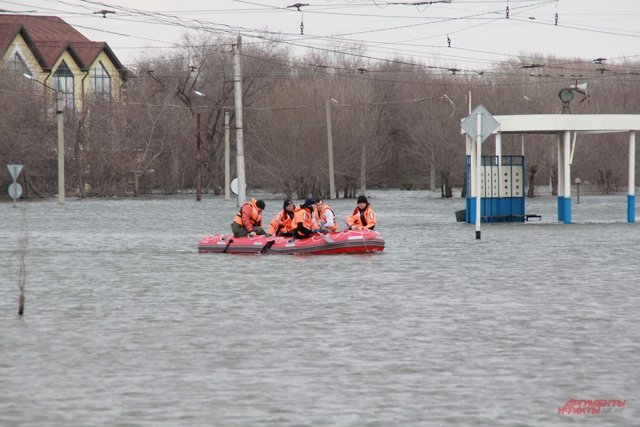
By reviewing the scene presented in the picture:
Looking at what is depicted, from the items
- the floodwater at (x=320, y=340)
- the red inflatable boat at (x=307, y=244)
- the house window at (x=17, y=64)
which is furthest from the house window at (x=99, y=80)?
the floodwater at (x=320, y=340)

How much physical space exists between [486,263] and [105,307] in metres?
9.87

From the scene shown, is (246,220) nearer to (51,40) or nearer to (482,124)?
(482,124)

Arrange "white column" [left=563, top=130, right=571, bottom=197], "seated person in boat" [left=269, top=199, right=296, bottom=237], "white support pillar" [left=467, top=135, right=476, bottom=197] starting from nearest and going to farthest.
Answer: "seated person in boat" [left=269, top=199, right=296, bottom=237]
"white support pillar" [left=467, top=135, right=476, bottom=197]
"white column" [left=563, top=130, right=571, bottom=197]

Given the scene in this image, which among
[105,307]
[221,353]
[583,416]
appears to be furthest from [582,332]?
[105,307]

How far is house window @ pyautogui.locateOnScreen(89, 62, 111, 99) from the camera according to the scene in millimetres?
112812

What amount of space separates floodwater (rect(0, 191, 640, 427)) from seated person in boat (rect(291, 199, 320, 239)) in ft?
4.86

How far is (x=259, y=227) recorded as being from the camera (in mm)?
29750

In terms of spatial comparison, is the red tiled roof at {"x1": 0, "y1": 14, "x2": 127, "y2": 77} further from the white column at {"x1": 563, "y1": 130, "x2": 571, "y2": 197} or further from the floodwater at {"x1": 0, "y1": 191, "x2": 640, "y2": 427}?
the floodwater at {"x1": 0, "y1": 191, "x2": 640, "y2": 427}

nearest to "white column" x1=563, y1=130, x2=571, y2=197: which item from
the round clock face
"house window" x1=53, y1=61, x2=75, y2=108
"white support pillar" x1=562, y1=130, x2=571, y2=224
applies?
"white support pillar" x1=562, y1=130, x2=571, y2=224

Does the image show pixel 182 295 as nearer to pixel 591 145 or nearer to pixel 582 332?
pixel 582 332

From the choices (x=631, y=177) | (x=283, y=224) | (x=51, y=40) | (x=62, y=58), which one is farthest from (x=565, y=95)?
(x=51, y=40)

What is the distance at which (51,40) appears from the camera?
4407 inches

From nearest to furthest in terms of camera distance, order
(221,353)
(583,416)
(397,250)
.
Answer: (583,416) → (221,353) → (397,250)

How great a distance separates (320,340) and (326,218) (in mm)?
16570
